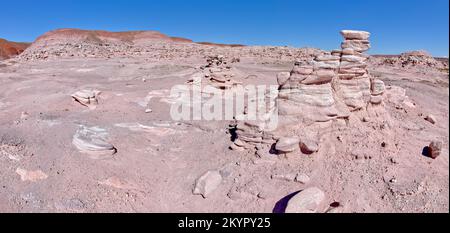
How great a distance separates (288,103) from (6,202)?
5.23 meters

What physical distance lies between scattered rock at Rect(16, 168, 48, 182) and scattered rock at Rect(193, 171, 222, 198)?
8.98ft

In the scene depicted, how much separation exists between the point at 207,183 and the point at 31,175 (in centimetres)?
315

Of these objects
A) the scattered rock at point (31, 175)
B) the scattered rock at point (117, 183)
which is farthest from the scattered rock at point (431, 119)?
the scattered rock at point (31, 175)

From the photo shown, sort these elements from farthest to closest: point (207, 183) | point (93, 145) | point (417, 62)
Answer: point (417, 62) < point (93, 145) < point (207, 183)

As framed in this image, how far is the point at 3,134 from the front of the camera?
667 cm

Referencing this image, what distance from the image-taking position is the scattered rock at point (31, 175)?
537 cm

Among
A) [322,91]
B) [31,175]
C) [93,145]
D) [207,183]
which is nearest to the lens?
[31,175]

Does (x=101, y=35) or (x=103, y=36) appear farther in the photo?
(x=101, y=35)

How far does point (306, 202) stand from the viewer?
183 inches

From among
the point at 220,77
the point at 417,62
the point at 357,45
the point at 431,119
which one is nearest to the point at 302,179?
the point at 357,45

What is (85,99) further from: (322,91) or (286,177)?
(322,91)

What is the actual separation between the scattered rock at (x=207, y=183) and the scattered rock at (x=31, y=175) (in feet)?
8.98

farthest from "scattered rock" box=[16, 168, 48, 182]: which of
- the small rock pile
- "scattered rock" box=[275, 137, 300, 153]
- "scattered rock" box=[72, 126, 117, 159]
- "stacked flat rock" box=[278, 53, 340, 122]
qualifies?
the small rock pile

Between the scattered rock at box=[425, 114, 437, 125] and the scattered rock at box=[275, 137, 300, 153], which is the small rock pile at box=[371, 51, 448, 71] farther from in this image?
the scattered rock at box=[275, 137, 300, 153]
